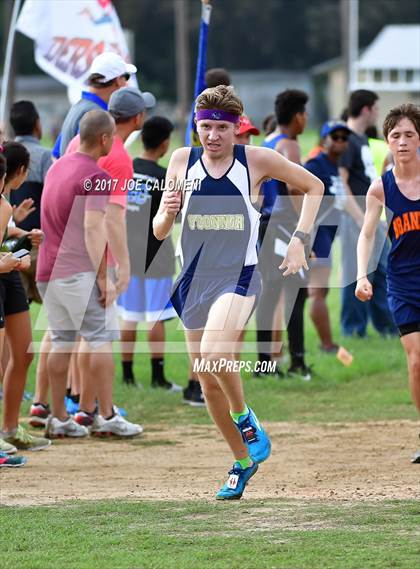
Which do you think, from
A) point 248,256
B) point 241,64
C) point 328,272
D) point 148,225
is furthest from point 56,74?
point 241,64

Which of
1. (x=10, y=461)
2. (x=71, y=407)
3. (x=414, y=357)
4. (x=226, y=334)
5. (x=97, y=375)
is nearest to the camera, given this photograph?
(x=226, y=334)

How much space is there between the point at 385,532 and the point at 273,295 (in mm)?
5916

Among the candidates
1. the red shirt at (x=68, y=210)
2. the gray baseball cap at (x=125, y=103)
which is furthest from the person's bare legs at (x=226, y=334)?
the gray baseball cap at (x=125, y=103)

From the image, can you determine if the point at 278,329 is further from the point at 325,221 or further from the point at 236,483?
the point at 236,483

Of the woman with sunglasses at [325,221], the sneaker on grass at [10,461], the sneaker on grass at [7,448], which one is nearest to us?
the sneaker on grass at [10,461]

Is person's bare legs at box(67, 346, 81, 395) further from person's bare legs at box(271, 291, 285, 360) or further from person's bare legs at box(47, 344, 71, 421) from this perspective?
person's bare legs at box(271, 291, 285, 360)

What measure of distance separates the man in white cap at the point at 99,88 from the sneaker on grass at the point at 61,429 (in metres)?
2.19

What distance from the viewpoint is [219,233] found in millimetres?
7164

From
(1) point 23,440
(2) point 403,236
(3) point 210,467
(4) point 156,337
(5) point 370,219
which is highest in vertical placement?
(5) point 370,219

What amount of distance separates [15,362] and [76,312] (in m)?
0.63

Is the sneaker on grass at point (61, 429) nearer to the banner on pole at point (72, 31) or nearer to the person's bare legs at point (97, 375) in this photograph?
the person's bare legs at point (97, 375)

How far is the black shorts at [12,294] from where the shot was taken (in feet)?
27.5

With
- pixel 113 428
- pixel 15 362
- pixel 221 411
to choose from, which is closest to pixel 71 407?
pixel 113 428

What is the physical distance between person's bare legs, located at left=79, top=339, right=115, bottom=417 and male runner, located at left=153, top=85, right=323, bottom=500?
2.05 m
